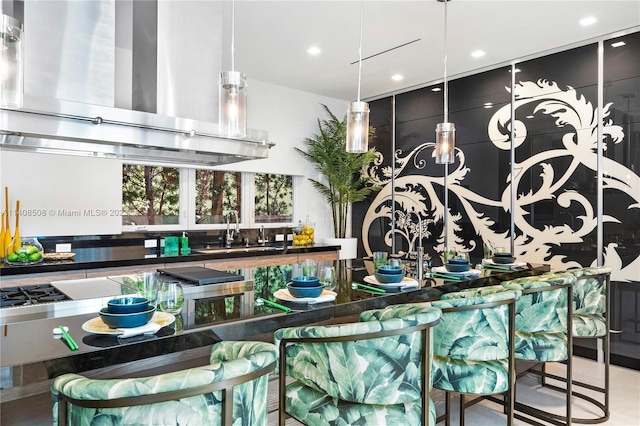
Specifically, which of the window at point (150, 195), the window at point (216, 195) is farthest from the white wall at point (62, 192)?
the window at point (216, 195)

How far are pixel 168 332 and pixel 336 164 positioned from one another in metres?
4.50

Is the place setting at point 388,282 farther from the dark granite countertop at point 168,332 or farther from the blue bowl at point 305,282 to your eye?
the blue bowl at point 305,282

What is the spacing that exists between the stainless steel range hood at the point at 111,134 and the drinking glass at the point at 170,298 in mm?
1039

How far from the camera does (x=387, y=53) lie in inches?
173

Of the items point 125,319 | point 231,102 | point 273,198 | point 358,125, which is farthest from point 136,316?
point 273,198

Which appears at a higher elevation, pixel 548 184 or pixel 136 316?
pixel 548 184

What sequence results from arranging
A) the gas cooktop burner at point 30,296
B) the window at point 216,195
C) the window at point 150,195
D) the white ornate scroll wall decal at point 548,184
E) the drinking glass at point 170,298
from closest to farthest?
the drinking glass at point 170,298 < the gas cooktop burner at point 30,296 < the white ornate scroll wall decal at point 548,184 < the window at point 150,195 < the window at point 216,195

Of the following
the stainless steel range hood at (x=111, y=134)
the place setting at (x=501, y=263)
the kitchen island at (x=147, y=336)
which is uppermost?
the stainless steel range hood at (x=111, y=134)

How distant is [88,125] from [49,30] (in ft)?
1.78

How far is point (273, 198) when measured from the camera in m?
5.77

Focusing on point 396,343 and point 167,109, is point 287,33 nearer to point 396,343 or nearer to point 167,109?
point 167,109

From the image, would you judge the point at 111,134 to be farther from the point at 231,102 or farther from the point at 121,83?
the point at 231,102

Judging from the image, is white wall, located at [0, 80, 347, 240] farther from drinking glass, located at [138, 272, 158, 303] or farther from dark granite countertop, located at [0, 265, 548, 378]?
drinking glass, located at [138, 272, 158, 303]

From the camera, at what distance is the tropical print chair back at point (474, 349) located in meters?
1.98
